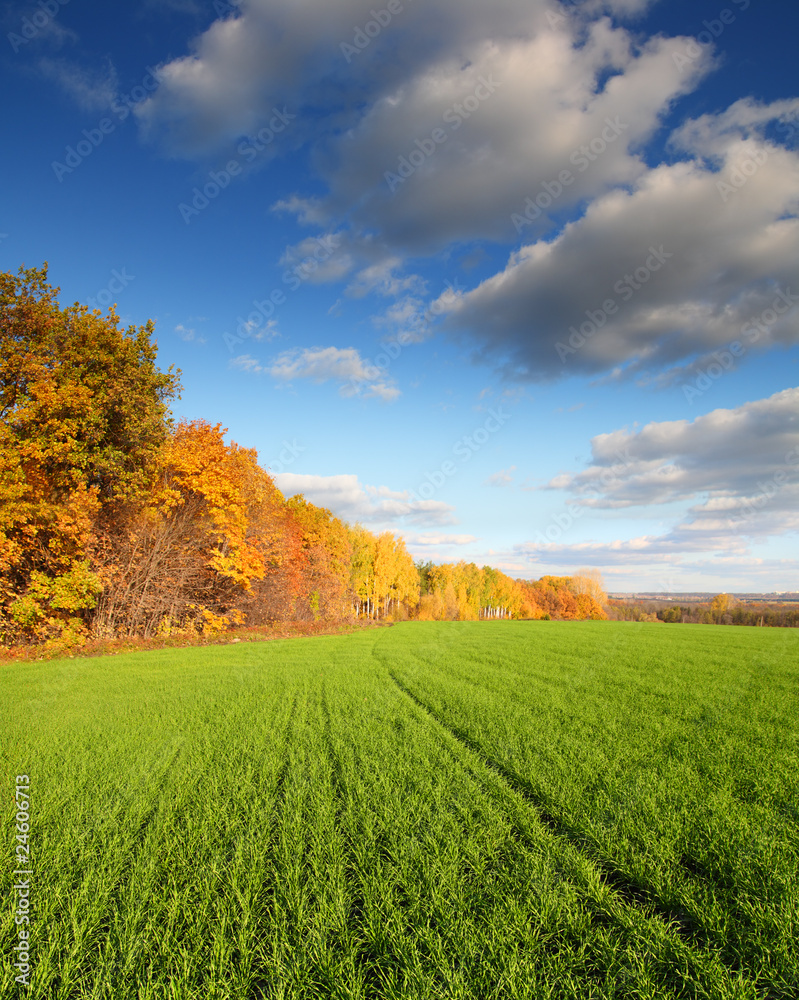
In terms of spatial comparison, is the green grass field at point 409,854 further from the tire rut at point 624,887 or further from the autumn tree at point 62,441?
the autumn tree at point 62,441

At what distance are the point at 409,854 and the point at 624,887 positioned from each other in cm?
163

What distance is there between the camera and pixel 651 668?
13.7 m

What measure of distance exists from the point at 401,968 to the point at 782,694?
11359 millimetres

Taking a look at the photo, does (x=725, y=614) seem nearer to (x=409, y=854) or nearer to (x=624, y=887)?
(x=624, y=887)

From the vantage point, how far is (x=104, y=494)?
19719 millimetres

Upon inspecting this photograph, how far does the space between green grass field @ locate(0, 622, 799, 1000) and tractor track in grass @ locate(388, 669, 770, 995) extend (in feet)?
0.07

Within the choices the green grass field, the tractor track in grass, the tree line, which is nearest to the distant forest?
the tree line

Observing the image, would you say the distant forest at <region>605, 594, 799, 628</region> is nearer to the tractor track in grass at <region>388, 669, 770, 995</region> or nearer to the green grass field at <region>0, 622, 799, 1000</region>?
the green grass field at <region>0, 622, 799, 1000</region>

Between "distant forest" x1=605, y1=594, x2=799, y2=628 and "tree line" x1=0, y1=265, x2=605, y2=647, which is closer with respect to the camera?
"tree line" x1=0, y1=265, x2=605, y2=647

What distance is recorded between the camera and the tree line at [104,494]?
16.7m

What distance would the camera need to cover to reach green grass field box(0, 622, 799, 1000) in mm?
2469

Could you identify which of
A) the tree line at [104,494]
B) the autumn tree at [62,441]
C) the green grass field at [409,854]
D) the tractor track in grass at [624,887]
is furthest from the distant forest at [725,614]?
the autumn tree at [62,441]

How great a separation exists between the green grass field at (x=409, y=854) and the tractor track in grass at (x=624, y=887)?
0.02 meters

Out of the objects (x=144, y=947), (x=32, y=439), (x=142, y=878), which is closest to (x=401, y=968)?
(x=144, y=947)
